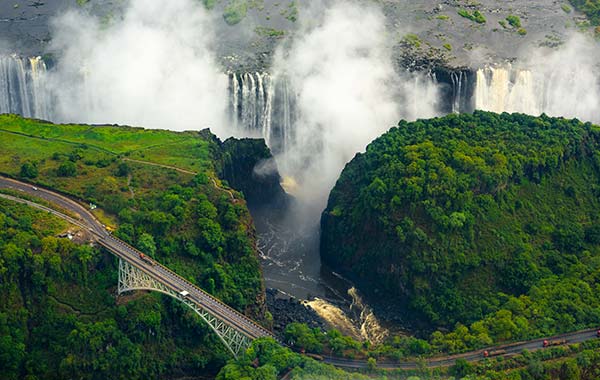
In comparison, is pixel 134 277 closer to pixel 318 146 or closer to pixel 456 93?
pixel 318 146

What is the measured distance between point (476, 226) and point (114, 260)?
38.2 metres

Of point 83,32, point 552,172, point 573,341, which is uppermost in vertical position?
point 83,32

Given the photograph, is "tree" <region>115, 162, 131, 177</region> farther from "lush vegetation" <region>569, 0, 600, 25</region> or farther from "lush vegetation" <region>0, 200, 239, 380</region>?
"lush vegetation" <region>569, 0, 600, 25</region>

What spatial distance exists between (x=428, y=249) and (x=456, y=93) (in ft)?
118

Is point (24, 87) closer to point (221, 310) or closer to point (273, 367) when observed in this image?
point (221, 310)

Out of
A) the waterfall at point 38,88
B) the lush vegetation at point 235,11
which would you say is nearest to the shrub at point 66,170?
the waterfall at point 38,88

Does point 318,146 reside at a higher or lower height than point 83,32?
lower

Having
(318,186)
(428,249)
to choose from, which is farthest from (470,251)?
(318,186)

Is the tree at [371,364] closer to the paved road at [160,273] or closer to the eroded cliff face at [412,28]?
the paved road at [160,273]

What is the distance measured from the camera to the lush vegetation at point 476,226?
126750 mm

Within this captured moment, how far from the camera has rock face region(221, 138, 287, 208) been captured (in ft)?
482

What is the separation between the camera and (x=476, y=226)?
13388 cm

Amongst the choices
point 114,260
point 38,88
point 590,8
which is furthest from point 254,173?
point 590,8

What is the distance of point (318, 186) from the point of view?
154 meters
